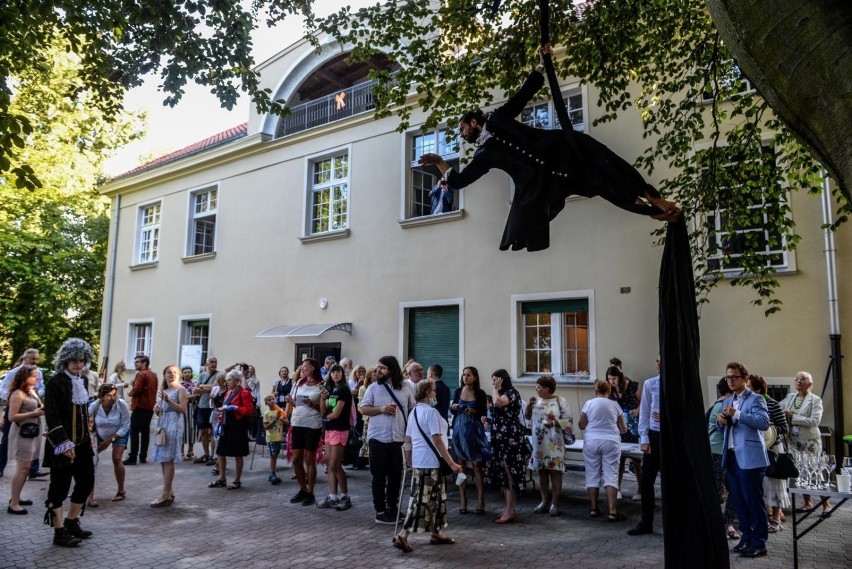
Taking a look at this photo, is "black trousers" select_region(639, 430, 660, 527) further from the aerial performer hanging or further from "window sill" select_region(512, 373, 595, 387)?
"window sill" select_region(512, 373, 595, 387)

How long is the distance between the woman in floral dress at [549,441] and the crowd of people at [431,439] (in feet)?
0.05

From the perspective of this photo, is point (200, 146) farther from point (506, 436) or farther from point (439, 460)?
point (439, 460)

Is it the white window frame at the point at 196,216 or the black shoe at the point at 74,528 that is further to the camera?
the white window frame at the point at 196,216

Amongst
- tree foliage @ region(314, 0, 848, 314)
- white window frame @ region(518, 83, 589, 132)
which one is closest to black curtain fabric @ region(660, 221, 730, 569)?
tree foliage @ region(314, 0, 848, 314)

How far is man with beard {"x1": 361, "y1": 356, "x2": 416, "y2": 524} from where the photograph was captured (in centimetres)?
728

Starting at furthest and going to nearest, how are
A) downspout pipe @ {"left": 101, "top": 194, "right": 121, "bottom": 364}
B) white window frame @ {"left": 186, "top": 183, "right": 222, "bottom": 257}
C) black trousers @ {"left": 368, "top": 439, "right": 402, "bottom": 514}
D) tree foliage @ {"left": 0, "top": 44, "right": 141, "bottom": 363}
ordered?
downspout pipe @ {"left": 101, "top": 194, "right": 121, "bottom": 364} → tree foliage @ {"left": 0, "top": 44, "right": 141, "bottom": 363} → white window frame @ {"left": 186, "top": 183, "right": 222, "bottom": 257} → black trousers @ {"left": 368, "top": 439, "right": 402, "bottom": 514}

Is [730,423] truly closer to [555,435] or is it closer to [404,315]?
[555,435]

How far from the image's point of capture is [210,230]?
19406 millimetres

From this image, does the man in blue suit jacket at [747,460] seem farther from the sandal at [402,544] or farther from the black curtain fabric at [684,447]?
the black curtain fabric at [684,447]

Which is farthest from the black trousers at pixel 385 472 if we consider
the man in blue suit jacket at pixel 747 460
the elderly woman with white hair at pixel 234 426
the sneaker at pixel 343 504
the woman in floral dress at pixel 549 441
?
the man in blue suit jacket at pixel 747 460

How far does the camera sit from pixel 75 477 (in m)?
6.47

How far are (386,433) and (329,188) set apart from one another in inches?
388

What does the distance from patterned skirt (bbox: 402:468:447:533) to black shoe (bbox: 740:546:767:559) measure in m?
2.96

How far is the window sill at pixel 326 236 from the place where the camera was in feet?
49.6
